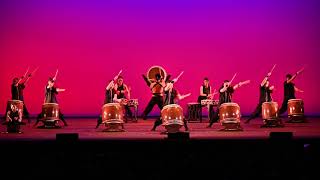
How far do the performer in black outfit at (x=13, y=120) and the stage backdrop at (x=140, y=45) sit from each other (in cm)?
429

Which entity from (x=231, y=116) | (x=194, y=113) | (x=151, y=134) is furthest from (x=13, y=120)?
(x=194, y=113)

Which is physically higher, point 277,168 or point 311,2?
point 311,2

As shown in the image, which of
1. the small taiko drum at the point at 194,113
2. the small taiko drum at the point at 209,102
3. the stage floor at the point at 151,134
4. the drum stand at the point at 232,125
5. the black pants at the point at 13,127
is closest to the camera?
the stage floor at the point at 151,134

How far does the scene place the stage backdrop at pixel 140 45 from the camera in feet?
35.4

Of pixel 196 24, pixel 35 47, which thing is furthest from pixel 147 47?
pixel 35 47

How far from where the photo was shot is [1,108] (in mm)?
11203

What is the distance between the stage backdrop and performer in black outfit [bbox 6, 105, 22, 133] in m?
4.29

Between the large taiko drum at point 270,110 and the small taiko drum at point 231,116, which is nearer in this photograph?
the small taiko drum at point 231,116

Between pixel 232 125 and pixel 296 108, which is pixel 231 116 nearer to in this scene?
pixel 232 125

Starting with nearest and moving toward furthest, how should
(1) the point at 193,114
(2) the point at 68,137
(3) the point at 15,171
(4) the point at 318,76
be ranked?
(3) the point at 15,171
(2) the point at 68,137
(1) the point at 193,114
(4) the point at 318,76

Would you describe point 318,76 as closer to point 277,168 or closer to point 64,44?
point 64,44

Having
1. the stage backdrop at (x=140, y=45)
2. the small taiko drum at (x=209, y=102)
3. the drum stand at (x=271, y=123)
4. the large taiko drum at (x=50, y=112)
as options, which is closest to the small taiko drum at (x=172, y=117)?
the drum stand at (x=271, y=123)

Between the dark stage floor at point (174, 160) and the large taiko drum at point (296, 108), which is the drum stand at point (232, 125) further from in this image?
the dark stage floor at point (174, 160)

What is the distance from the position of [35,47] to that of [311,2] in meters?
6.95
